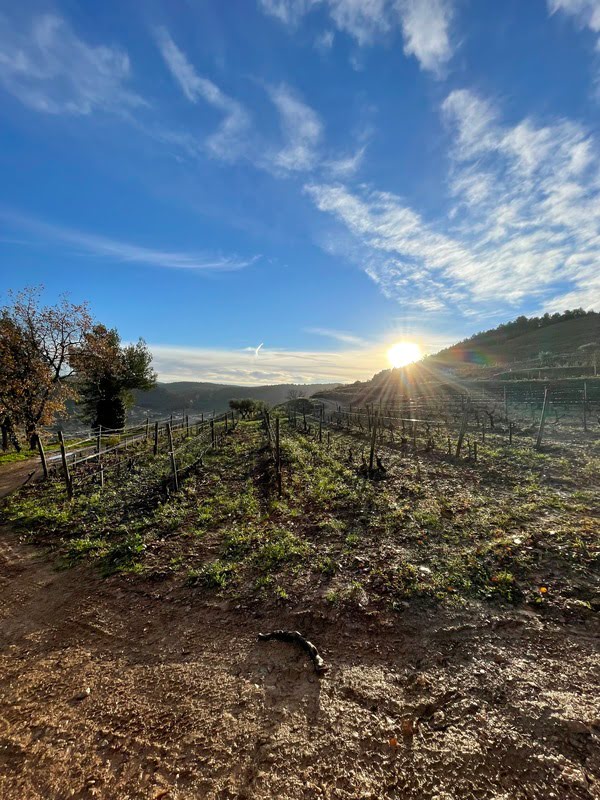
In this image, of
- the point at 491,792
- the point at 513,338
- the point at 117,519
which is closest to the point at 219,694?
the point at 491,792

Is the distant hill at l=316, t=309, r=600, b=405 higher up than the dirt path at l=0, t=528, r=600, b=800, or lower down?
higher up

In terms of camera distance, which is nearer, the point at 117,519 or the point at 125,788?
the point at 125,788

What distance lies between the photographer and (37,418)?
76.2ft

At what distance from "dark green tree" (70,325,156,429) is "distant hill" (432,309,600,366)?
6167 centimetres

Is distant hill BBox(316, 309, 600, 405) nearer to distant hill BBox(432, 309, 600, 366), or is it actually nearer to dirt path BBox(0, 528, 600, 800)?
distant hill BBox(432, 309, 600, 366)

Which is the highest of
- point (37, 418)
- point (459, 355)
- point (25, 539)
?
point (459, 355)

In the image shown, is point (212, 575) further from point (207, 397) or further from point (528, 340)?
point (207, 397)

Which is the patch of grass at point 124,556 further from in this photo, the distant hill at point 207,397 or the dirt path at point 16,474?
the distant hill at point 207,397

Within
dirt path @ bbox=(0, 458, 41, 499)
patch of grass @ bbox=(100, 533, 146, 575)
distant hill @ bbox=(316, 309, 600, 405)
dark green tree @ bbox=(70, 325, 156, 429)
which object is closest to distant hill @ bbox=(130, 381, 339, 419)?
distant hill @ bbox=(316, 309, 600, 405)

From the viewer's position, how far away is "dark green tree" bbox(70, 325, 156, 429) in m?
26.5

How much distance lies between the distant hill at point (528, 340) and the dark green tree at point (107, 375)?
61673 mm

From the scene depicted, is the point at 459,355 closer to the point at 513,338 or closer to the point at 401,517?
the point at 513,338

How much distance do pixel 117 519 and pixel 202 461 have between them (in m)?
7.11

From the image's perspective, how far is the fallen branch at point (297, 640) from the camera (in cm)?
504
